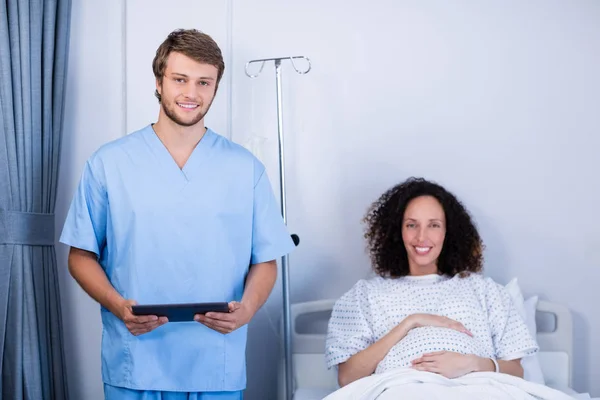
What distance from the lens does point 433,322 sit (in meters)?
2.40

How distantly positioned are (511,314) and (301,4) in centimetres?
131

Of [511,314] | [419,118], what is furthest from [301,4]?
[511,314]

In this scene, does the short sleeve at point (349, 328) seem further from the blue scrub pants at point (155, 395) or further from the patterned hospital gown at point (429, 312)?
the blue scrub pants at point (155, 395)

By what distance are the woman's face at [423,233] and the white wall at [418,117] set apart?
0.31 meters

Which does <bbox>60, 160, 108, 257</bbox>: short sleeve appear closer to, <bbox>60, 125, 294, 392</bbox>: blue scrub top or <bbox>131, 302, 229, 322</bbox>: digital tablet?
<bbox>60, 125, 294, 392</bbox>: blue scrub top

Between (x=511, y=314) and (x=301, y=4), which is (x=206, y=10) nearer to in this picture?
(x=301, y=4)

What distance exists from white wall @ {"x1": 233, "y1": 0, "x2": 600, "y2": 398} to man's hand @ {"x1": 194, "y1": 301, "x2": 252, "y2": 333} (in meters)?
0.80

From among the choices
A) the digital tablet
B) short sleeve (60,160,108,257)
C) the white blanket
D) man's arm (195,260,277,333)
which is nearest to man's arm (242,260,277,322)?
man's arm (195,260,277,333)

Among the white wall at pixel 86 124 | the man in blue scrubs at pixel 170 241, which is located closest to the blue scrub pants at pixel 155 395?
the man in blue scrubs at pixel 170 241

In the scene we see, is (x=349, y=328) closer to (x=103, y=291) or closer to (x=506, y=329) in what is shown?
(x=506, y=329)

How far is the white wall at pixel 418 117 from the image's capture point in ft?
9.48

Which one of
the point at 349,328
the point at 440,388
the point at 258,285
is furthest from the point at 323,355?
the point at 440,388

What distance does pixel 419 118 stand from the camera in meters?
2.91

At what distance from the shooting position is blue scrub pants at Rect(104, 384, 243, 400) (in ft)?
7.01
